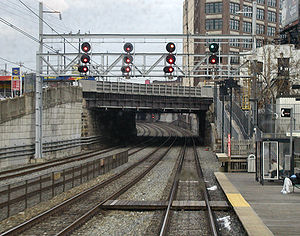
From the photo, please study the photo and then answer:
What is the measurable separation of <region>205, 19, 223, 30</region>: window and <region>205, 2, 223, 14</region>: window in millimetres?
1798

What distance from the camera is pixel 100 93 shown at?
3675 cm

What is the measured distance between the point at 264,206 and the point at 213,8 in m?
66.4

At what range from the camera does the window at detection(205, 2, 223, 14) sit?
71188 mm

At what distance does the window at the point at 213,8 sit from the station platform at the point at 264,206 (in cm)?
6138

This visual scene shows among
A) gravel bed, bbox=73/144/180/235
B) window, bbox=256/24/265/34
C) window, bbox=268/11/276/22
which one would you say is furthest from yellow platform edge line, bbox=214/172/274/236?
window, bbox=268/11/276/22

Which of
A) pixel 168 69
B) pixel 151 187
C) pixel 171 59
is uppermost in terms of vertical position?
pixel 171 59

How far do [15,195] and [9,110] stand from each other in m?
13.6

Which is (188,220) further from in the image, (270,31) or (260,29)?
(270,31)

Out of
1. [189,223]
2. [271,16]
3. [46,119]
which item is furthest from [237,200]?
[271,16]

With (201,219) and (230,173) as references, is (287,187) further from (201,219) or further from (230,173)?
(230,173)

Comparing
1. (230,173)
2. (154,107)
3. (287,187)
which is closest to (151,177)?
(230,173)

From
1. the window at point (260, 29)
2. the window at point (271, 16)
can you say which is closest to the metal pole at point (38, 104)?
the window at point (260, 29)

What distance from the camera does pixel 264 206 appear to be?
10.8m

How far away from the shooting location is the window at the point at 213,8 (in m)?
71.2
